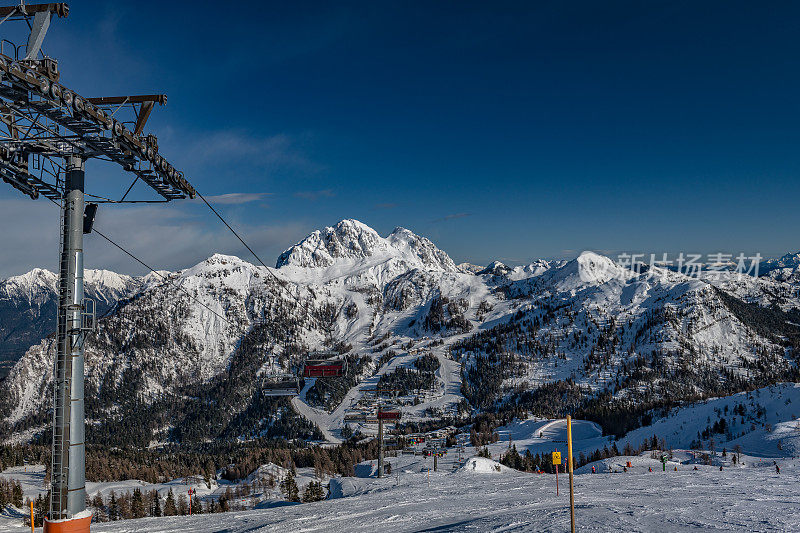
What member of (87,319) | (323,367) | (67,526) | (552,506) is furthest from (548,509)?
(323,367)

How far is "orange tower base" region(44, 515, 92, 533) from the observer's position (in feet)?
61.5

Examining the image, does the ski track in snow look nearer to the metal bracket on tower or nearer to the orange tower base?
the orange tower base

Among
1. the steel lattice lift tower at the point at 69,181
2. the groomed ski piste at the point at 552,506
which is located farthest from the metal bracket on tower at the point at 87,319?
the groomed ski piste at the point at 552,506

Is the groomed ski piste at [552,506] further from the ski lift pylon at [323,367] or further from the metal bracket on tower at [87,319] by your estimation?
the metal bracket on tower at [87,319]

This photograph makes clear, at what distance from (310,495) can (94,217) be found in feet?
236

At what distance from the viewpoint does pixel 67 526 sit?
1883 cm

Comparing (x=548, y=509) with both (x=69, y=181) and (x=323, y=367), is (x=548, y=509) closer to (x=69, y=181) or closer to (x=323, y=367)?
(x=69, y=181)

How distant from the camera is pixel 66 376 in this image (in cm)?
1947

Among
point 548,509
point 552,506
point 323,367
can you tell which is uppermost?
point 323,367

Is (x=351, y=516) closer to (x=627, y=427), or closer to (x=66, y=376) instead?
(x=66, y=376)

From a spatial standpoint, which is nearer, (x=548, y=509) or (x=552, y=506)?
(x=548, y=509)

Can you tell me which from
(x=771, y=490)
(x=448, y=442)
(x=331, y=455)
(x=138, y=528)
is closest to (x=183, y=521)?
(x=138, y=528)

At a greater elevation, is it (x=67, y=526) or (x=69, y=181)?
(x=69, y=181)

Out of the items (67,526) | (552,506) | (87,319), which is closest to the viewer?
(67,526)
